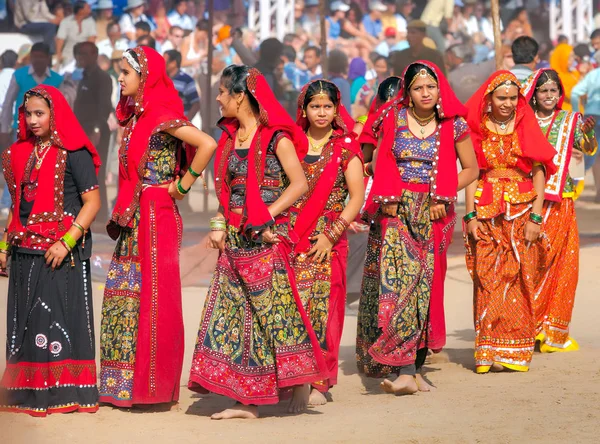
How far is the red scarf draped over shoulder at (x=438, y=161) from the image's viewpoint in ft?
23.7

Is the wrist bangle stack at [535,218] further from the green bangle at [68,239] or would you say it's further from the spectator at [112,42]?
the spectator at [112,42]

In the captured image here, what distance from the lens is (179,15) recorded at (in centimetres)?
1576

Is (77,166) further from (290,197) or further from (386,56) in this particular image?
(386,56)

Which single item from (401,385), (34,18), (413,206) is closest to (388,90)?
(413,206)

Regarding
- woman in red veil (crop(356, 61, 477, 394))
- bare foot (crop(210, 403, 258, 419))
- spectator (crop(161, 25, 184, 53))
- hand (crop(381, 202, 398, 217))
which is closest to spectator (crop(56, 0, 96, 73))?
spectator (crop(161, 25, 184, 53))

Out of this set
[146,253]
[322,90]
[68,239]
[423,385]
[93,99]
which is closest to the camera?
[68,239]

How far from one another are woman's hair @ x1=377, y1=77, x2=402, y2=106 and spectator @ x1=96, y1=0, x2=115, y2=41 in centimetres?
826

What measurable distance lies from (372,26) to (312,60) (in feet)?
3.31

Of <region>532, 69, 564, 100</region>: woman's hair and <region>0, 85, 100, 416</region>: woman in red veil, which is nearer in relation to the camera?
<region>0, 85, 100, 416</region>: woman in red veil

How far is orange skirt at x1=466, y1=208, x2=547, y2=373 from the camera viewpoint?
26.3ft

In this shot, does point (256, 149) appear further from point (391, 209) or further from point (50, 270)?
point (50, 270)

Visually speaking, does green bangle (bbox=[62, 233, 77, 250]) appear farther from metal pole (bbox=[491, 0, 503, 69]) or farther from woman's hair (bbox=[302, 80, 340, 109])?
metal pole (bbox=[491, 0, 503, 69])

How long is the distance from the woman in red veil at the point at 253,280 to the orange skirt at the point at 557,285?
2.80 m

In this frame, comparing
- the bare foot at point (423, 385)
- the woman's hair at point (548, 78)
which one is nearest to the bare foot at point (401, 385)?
the bare foot at point (423, 385)
